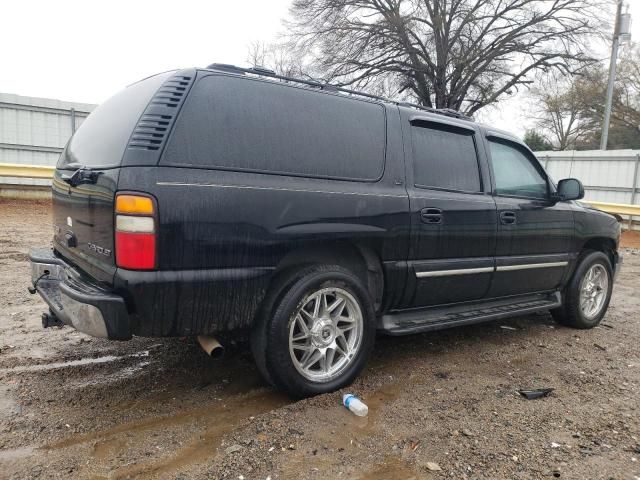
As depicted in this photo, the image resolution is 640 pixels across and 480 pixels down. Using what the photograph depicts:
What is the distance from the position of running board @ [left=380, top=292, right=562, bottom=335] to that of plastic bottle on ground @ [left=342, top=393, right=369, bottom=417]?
1.90 ft

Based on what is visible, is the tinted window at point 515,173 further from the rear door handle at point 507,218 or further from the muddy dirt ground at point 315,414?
the muddy dirt ground at point 315,414

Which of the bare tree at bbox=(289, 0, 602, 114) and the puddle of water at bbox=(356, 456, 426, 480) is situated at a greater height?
the bare tree at bbox=(289, 0, 602, 114)

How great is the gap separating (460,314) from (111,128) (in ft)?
8.96

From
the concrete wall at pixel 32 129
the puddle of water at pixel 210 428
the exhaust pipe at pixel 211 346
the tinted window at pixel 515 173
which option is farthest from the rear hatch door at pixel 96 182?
the concrete wall at pixel 32 129

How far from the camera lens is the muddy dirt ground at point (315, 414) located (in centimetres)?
Answer: 237

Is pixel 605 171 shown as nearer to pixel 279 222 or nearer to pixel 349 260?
pixel 349 260

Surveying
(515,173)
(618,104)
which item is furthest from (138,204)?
(618,104)

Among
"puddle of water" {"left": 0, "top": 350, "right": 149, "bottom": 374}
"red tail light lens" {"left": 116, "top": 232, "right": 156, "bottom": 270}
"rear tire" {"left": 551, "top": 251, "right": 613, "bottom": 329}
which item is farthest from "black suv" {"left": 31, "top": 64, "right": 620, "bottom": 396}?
"rear tire" {"left": 551, "top": 251, "right": 613, "bottom": 329}

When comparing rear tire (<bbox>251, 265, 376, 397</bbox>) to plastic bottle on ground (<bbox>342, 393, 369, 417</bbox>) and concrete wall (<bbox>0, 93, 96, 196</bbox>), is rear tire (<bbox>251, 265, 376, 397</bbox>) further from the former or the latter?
concrete wall (<bbox>0, 93, 96, 196</bbox>)

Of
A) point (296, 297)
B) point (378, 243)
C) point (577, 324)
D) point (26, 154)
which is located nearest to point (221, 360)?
point (296, 297)

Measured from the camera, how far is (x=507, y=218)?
4.04 metres

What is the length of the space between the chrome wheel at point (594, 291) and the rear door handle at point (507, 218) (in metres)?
1.40

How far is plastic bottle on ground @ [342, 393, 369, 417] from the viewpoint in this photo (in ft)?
9.32

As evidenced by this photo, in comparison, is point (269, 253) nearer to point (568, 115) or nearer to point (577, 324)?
point (577, 324)
